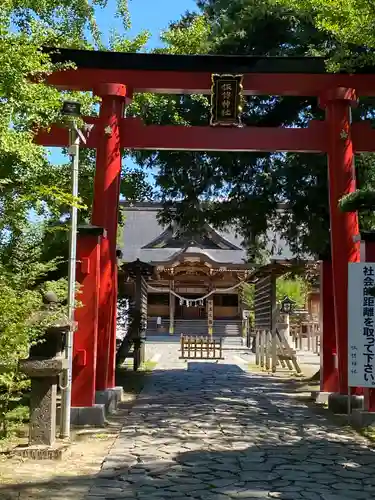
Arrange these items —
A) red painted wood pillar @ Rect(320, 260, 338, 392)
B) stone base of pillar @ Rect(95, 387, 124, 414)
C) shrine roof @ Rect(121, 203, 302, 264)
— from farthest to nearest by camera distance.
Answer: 1. shrine roof @ Rect(121, 203, 302, 264)
2. red painted wood pillar @ Rect(320, 260, 338, 392)
3. stone base of pillar @ Rect(95, 387, 124, 414)

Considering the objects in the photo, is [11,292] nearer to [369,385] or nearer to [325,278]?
[369,385]

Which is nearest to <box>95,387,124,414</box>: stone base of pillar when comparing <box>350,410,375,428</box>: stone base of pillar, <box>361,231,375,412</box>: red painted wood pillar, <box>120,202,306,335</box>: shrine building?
<box>350,410,375,428</box>: stone base of pillar

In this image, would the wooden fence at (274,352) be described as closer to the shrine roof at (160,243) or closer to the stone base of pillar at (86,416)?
the stone base of pillar at (86,416)

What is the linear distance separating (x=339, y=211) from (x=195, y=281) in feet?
81.6

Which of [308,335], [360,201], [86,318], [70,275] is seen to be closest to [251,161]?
[360,201]

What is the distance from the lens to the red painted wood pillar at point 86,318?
24.4ft

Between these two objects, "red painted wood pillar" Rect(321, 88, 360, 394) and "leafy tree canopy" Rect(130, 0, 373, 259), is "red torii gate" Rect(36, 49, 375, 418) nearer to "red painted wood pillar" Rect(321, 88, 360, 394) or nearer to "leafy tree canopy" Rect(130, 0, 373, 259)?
"red painted wood pillar" Rect(321, 88, 360, 394)

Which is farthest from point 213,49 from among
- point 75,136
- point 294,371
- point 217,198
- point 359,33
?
point 294,371

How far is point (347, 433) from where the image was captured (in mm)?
7199

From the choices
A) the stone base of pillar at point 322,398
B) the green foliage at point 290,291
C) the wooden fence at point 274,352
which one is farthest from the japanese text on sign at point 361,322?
the green foliage at point 290,291

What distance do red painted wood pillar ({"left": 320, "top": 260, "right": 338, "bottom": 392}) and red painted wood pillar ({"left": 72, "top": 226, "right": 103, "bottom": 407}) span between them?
14.0 ft

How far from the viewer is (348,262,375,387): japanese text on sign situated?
24.0 feet

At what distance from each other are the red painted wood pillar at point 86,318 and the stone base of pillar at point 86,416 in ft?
0.24

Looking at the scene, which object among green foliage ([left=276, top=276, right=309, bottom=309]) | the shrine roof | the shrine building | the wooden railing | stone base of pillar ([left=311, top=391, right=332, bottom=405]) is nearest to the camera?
stone base of pillar ([left=311, top=391, right=332, bottom=405])
